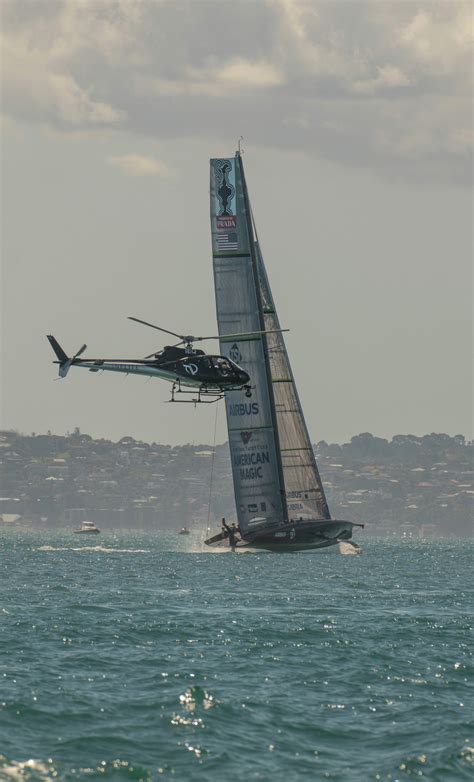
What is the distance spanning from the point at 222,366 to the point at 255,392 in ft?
85.4

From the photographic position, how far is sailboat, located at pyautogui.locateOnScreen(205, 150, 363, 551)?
83750 mm

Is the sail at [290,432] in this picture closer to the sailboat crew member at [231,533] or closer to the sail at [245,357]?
the sail at [245,357]

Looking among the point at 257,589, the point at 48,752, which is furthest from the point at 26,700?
the point at 257,589

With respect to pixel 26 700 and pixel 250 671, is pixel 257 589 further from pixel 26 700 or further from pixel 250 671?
pixel 26 700

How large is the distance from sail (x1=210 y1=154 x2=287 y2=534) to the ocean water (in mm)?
24053

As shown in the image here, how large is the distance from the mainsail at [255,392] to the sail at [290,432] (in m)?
0.06

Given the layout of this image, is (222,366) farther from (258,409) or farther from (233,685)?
(258,409)

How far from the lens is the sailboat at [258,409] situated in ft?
275

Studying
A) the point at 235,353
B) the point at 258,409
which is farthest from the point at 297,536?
the point at 235,353

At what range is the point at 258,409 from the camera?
84.5m

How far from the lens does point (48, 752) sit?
27250mm

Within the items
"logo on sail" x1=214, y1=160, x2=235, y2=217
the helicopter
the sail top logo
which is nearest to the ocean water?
the helicopter

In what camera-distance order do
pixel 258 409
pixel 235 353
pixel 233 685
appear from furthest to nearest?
pixel 258 409, pixel 235 353, pixel 233 685

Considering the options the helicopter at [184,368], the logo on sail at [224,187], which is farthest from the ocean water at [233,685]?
the logo on sail at [224,187]
